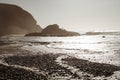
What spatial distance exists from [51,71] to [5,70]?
202 inches

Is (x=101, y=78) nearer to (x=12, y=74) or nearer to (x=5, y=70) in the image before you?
(x=12, y=74)

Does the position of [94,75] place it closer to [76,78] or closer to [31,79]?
[76,78]

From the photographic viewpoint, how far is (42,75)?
18.5 meters

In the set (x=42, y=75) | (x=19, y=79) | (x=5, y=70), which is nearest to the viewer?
(x=19, y=79)

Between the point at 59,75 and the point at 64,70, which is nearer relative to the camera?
the point at 59,75

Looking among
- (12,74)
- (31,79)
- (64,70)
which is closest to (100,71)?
(64,70)

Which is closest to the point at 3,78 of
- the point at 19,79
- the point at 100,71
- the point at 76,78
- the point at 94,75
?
the point at 19,79

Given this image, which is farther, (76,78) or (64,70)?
(64,70)

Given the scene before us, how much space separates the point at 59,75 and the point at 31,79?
3.30 m

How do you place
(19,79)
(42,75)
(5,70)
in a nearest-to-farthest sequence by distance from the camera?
1. (19,79)
2. (42,75)
3. (5,70)

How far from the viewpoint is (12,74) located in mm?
18609

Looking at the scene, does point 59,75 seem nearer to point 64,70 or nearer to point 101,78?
point 64,70

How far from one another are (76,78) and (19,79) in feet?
17.8

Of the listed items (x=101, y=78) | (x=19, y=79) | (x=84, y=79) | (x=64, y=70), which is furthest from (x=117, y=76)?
(x=19, y=79)
